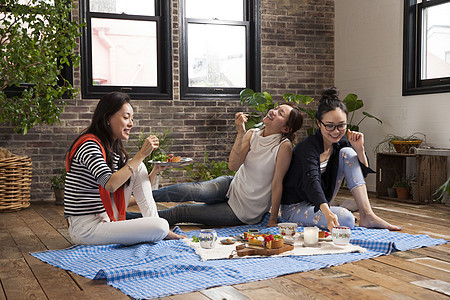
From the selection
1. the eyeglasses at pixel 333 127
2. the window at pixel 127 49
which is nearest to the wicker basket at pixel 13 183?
the window at pixel 127 49

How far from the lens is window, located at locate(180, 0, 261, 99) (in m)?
6.57

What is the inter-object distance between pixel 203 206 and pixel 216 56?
10.2 feet

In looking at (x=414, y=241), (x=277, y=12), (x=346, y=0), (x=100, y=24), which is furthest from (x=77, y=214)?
(x=346, y=0)

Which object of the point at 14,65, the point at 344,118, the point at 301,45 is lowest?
the point at 344,118

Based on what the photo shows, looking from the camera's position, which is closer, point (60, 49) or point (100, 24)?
point (60, 49)

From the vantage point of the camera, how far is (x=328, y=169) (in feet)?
12.6

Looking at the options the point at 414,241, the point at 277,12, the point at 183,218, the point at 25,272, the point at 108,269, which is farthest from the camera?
the point at 277,12

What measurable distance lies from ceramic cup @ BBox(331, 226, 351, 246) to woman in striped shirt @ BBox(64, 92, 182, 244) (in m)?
1.02

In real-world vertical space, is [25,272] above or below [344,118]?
below

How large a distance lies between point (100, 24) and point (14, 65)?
149 centimetres

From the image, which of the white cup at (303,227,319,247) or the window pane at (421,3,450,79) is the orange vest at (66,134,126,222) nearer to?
the white cup at (303,227,319,247)

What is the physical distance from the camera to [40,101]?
5137 mm

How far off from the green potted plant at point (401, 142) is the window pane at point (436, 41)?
2.19ft

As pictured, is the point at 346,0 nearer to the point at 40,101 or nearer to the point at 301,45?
the point at 301,45
